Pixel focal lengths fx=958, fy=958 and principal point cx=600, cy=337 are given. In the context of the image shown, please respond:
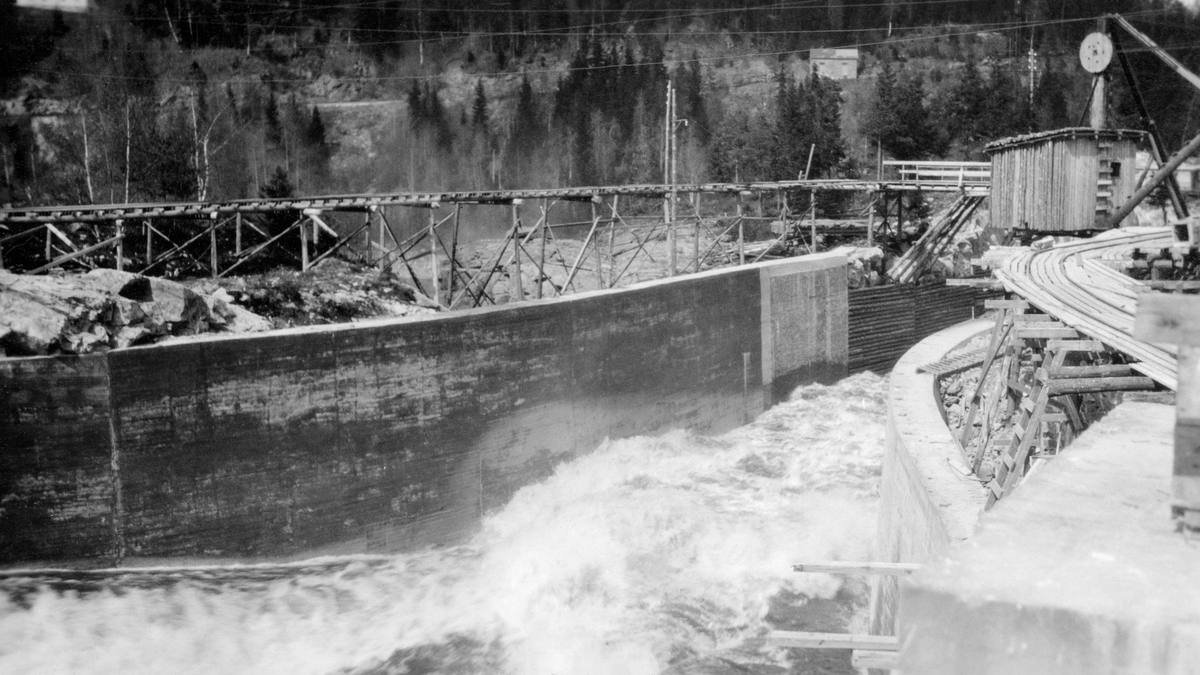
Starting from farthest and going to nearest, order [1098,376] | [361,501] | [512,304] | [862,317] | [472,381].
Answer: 1. [862,317]
2. [512,304]
3. [472,381]
4. [361,501]
5. [1098,376]

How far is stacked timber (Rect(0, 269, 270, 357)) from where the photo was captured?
11492 mm

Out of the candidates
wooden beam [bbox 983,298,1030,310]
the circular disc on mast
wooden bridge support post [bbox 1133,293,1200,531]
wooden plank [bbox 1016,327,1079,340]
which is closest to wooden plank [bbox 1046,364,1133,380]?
wooden plank [bbox 1016,327,1079,340]

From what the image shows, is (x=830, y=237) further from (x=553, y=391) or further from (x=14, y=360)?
(x=14, y=360)

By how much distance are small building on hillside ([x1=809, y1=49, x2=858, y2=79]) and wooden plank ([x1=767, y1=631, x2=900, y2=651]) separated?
3685cm

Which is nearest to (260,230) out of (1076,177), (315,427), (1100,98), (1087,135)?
(315,427)

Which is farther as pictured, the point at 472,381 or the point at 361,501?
the point at 472,381

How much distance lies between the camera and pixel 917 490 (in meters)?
9.52

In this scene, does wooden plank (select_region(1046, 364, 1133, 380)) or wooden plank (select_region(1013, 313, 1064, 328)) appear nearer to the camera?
wooden plank (select_region(1046, 364, 1133, 380))

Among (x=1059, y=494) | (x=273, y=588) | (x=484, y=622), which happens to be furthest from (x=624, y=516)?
(x=1059, y=494)

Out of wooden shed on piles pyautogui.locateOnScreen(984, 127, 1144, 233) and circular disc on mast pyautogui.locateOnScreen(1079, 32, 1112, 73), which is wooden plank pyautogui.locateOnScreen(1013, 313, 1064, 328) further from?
circular disc on mast pyautogui.locateOnScreen(1079, 32, 1112, 73)

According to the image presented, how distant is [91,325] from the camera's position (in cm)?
1191

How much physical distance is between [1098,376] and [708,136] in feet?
95.9

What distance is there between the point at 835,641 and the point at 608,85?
1282 inches

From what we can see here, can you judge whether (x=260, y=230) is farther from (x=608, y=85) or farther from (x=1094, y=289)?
(x=608, y=85)
